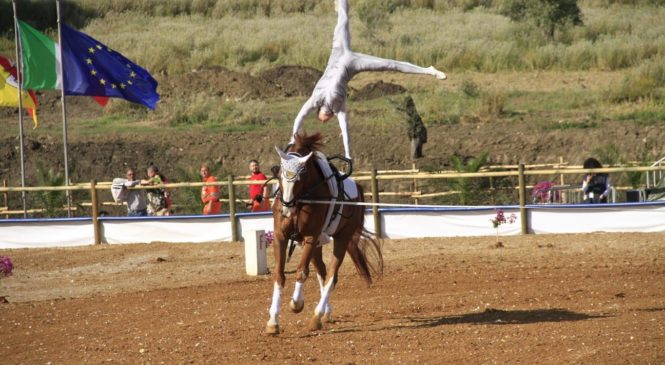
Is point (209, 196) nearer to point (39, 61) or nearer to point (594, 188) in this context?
point (39, 61)

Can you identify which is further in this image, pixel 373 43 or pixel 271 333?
pixel 373 43

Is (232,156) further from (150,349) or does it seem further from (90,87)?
(150,349)

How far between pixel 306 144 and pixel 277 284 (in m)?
1.42

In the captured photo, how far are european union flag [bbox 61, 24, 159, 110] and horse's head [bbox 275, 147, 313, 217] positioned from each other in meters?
14.2

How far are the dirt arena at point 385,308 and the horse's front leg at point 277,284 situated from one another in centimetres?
18

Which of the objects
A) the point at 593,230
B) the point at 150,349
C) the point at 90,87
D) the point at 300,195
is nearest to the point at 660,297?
the point at 300,195

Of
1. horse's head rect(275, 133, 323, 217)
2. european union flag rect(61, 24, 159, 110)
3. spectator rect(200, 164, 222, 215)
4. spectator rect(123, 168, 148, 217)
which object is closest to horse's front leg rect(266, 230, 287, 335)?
horse's head rect(275, 133, 323, 217)

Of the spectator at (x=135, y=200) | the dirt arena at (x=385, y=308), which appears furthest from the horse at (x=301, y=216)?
the spectator at (x=135, y=200)

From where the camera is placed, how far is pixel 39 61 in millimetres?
25719

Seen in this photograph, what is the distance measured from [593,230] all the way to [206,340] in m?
10.5

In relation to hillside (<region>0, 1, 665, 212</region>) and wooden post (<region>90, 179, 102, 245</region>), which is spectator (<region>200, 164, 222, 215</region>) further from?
hillside (<region>0, 1, 665, 212</region>)

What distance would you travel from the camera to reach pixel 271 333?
11.7 metres

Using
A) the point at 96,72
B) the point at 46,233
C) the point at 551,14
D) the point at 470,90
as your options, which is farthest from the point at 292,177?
the point at 551,14

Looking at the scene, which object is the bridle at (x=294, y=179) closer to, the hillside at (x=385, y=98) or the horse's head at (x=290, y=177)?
the horse's head at (x=290, y=177)
